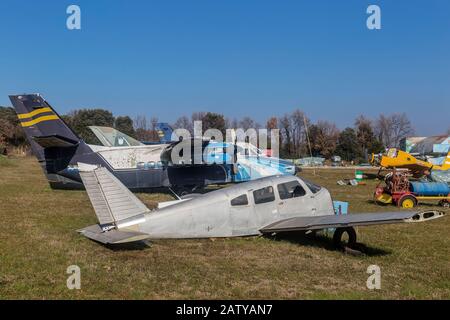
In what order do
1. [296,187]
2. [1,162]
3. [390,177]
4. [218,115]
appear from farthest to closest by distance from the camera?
1. [218,115]
2. [1,162]
3. [390,177]
4. [296,187]

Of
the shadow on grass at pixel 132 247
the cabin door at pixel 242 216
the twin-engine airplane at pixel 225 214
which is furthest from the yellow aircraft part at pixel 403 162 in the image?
the shadow on grass at pixel 132 247

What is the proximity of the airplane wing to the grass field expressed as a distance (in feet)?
1.55

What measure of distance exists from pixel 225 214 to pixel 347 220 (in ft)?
8.85

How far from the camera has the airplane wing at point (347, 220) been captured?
7.74 metres

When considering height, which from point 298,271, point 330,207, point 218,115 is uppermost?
point 218,115

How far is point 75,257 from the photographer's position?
8.07 metres

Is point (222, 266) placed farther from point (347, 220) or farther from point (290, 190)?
point (290, 190)

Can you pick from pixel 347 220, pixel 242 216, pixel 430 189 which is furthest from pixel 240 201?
pixel 430 189

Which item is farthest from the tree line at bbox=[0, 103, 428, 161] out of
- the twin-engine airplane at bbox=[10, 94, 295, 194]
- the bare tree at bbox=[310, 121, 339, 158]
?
the twin-engine airplane at bbox=[10, 94, 295, 194]

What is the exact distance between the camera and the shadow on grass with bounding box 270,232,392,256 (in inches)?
351

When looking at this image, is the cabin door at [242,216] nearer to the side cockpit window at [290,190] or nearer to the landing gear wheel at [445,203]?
the side cockpit window at [290,190]
